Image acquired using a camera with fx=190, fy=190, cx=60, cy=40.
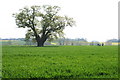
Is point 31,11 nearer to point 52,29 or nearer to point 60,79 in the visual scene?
point 52,29

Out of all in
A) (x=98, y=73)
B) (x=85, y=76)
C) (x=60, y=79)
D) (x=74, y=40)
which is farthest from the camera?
(x=74, y=40)

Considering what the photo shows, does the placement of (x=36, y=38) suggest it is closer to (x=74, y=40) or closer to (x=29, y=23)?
(x=29, y=23)

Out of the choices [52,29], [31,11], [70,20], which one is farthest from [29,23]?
[70,20]

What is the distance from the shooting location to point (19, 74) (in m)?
8.89

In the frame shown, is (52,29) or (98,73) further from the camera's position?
(52,29)

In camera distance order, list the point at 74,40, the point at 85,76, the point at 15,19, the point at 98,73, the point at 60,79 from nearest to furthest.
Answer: the point at 60,79 < the point at 85,76 < the point at 98,73 < the point at 15,19 < the point at 74,40

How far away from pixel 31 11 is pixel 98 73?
2274 inches

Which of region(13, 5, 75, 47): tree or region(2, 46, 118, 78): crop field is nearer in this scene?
region(2, 46, 118, 78): crop field

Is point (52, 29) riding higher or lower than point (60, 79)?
higher

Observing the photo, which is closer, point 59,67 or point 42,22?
point 59,67

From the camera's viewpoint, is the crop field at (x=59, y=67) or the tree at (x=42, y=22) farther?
the tree at (x=42, y=22)

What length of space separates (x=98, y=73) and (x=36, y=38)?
2265 inches

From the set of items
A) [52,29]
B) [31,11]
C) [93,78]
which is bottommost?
[93,78]

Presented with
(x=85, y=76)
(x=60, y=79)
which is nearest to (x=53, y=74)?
(x=60, y=79)
